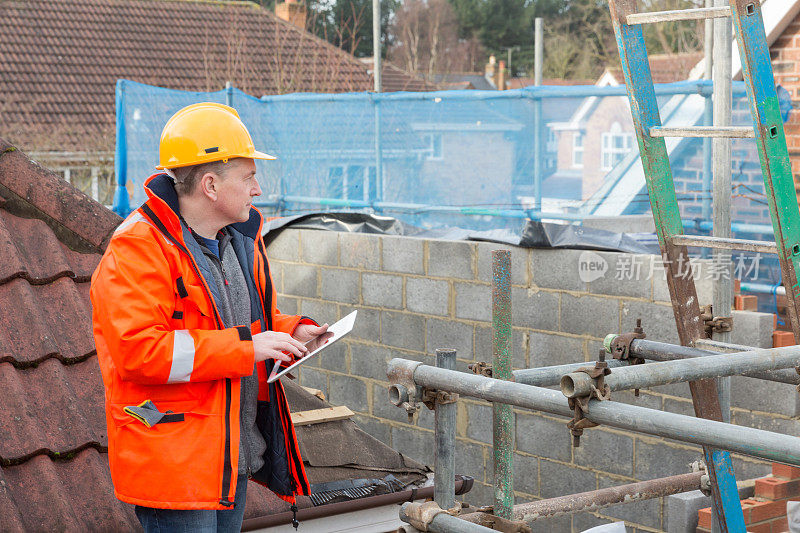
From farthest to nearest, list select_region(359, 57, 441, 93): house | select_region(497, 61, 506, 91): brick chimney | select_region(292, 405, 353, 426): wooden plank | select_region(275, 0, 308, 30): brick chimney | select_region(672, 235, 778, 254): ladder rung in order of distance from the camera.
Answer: select_region(497, 61, 506, 91): brick chimney → select_region(275, 0, 308, 30): brick chimney → select_region(359, 57, 441, 93): house → select_region(292, 405, 353, 426): wooden plank → select_region(672, 235, 778, 254): ladder rung

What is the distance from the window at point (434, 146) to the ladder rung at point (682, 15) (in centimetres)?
423

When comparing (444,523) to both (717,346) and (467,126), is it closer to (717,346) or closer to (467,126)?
(717,346)

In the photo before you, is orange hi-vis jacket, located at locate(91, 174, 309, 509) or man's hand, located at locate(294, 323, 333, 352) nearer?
orange hi-vis jacket, located at locate(91, 174, 309, 509)

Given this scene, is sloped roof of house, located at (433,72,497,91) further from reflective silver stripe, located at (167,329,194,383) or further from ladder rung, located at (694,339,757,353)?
reflective silver stripe, located at (167,329,194,383)

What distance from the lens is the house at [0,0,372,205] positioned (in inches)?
704

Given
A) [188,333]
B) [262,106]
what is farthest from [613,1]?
[262,106]

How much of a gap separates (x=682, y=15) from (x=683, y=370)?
1.13 meters

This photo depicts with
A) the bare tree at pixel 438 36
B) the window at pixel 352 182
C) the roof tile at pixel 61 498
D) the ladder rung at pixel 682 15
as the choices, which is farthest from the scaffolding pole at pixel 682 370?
the bare tree at pixel 438 36

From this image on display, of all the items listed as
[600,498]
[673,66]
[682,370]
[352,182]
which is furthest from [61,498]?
[673,66]

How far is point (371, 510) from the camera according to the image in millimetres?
3693

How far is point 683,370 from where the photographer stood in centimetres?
245

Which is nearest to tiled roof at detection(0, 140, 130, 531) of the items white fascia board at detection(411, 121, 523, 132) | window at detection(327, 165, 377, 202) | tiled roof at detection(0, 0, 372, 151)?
white fascia board at detection(411, 121, 523, 132)

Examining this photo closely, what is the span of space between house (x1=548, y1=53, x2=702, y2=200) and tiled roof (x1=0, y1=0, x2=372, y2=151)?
10889mm

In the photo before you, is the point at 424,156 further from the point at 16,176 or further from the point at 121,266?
the point at 121,266
